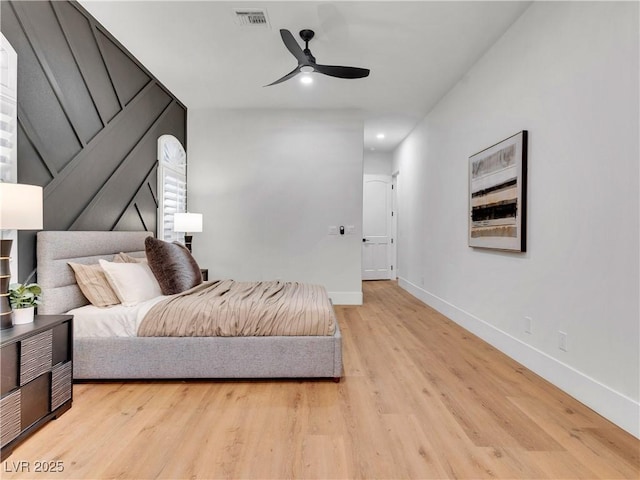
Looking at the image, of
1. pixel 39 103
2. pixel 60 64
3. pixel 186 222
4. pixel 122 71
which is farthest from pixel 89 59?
pixel 186 222

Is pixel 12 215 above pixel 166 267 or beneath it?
above

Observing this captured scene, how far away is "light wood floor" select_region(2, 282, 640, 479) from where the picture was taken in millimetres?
1594

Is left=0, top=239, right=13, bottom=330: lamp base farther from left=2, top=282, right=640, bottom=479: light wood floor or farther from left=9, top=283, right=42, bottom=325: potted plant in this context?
left=2, top=282, right=640, bottom=479: light wood floor

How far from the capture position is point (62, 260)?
8.41 feet

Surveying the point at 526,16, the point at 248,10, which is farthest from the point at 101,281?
the point at 526,16

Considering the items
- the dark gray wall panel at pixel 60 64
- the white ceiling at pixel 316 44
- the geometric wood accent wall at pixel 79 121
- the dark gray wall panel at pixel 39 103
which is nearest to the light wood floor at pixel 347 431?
the geometric wood accent wall at pixel 79 121

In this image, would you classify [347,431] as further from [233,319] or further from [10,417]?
[10,417]

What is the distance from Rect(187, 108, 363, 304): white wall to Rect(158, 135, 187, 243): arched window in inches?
9.3

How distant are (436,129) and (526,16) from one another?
6.91 ft

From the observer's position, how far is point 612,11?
203cm

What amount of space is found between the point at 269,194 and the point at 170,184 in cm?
137

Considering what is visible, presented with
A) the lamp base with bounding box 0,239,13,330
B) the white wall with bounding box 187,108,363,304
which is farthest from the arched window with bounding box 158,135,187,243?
the lamp base with bounding box 0,239,13,330

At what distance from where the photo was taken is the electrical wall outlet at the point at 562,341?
2389 mm

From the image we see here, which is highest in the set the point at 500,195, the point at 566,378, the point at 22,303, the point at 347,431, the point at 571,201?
the point at 500,195
